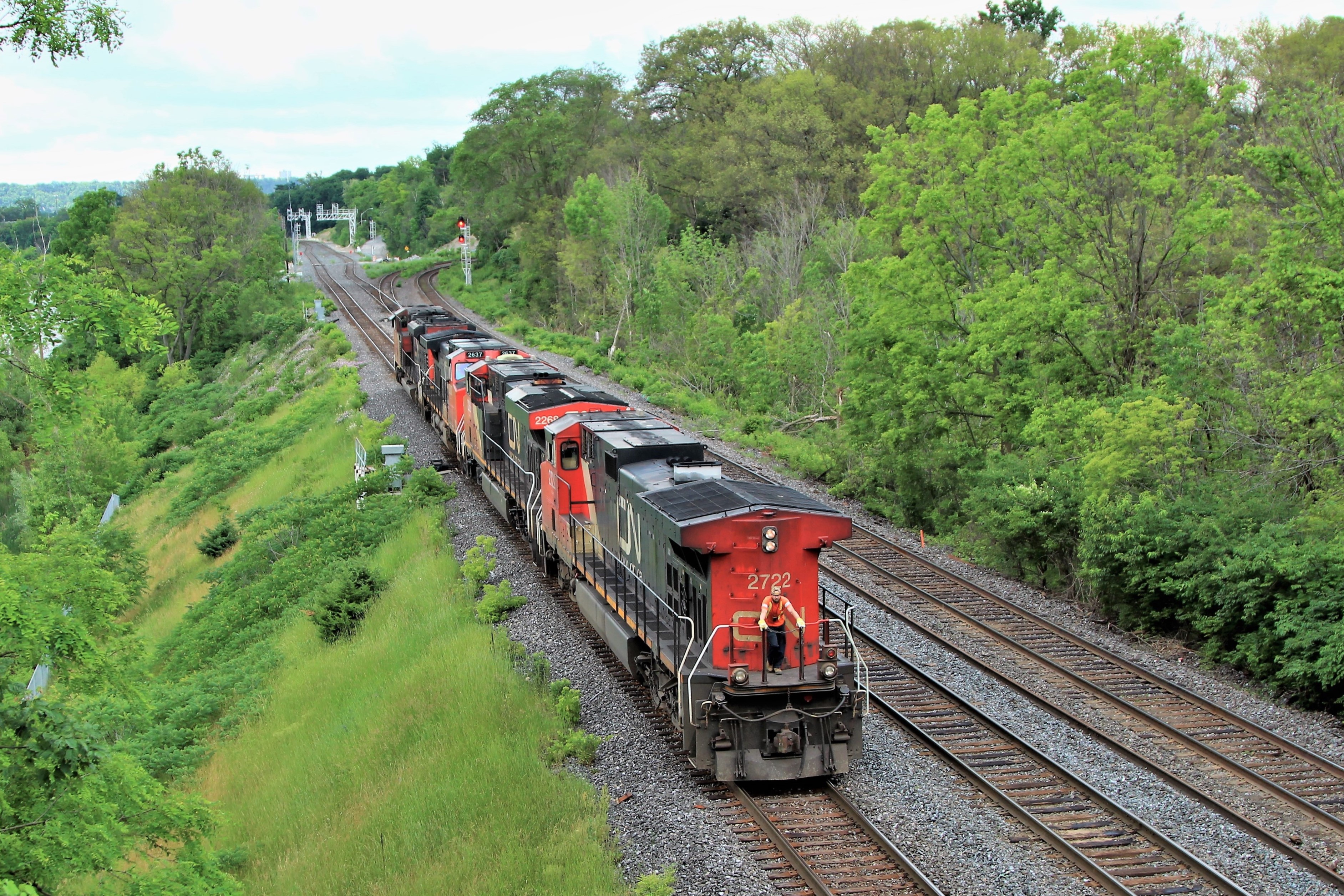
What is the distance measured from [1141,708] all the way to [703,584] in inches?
258

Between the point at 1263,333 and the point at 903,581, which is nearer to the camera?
the point at 1263,333

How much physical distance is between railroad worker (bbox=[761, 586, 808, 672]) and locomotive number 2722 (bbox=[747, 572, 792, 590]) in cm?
6

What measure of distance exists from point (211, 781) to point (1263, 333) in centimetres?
1891

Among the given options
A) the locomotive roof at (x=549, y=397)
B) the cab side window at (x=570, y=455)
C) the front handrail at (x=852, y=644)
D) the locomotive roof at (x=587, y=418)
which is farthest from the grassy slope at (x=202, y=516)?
the front handrail at (x=852, y=644)

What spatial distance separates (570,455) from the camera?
58.6 ft

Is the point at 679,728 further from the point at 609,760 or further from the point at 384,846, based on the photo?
the point at 384,846

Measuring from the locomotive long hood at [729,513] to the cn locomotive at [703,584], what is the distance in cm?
2

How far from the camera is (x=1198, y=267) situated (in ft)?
68.6

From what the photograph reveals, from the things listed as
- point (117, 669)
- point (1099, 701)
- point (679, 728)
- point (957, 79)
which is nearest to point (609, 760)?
point (679, 728)

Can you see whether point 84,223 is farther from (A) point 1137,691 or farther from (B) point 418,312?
(A) point 1137,691

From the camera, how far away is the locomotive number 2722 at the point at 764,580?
11672mm

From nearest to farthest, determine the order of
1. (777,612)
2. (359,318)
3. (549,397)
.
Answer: (777,612) → (549,397) → (359,318)

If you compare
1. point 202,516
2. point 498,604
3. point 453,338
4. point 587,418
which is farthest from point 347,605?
point 202,516

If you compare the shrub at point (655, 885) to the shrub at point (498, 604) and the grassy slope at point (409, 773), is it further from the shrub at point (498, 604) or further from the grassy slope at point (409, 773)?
the shrub at point (498, 604)
